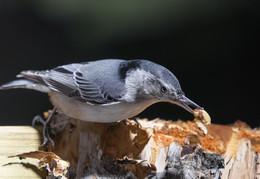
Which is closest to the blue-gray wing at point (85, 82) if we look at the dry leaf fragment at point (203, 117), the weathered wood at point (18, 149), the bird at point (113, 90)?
the bird at point (113, 90)

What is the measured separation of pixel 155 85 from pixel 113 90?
232mm

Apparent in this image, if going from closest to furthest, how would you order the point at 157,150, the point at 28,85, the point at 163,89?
the point at 157,150 < the point at 163,89 < the point at 28,85

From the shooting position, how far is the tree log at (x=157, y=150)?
145 cm

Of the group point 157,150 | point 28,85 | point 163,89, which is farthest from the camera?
point 28,85

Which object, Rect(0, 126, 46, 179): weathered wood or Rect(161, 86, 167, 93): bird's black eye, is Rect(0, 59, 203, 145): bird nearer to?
Rect(161, 86, 167, 93): bird's black eye

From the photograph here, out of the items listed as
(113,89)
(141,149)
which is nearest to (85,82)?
(113,89)

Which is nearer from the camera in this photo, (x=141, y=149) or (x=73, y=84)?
(x=141, y=149)

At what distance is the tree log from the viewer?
1.45 meters

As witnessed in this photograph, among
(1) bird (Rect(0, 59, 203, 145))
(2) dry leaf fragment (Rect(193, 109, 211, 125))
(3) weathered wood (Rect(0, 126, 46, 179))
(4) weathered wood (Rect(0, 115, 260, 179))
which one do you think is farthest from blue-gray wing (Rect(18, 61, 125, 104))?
(2) dry leaf fragment (Rect(193, 109, 211, 125))

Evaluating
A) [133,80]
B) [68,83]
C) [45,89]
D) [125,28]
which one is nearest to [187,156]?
[133,80]

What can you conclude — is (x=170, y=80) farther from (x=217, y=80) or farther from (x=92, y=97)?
(x=217, y=80)

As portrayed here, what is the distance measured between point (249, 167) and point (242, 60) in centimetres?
191

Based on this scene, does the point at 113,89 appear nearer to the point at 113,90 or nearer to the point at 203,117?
the point at 113,90

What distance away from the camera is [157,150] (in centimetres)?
159
